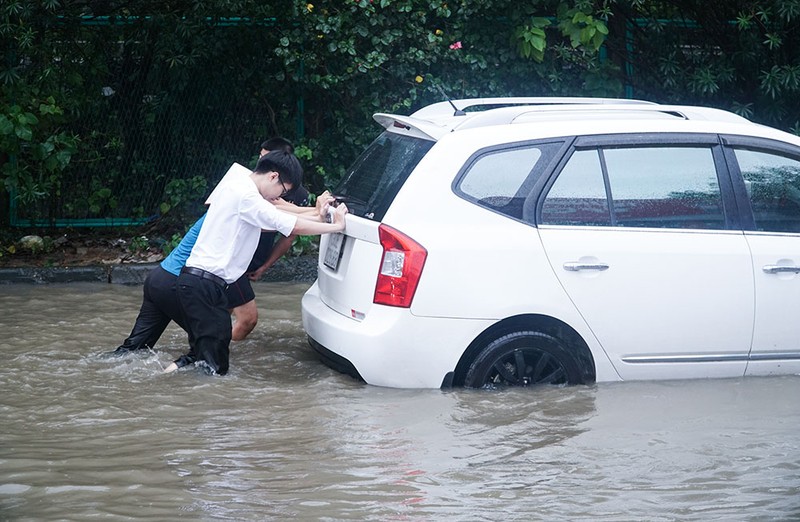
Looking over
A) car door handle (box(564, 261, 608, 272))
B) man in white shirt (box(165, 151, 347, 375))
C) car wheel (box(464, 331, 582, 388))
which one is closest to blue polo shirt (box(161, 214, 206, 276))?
man in white shirt (box(165, 151, 347, 375))

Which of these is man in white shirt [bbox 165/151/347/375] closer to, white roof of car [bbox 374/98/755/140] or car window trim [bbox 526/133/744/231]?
white roof of car [bbox 374/98/755/140]

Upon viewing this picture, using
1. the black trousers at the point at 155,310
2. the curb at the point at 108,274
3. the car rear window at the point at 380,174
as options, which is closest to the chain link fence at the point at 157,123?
the curb at the point at 108,274

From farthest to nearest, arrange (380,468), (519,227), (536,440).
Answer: (519,227), (536,440), (380,468)

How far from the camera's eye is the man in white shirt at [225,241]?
6.67m

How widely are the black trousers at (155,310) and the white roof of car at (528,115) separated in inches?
65.3

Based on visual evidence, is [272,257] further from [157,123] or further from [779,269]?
[157,123]

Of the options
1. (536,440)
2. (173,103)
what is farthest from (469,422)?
(173,103)

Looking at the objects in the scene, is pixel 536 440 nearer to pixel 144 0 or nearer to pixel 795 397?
pixel 795 397

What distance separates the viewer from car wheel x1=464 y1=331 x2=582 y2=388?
20.3 feet

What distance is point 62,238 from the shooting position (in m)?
11.2

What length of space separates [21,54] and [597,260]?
22.2 feet

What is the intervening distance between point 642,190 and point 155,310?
3044 mm

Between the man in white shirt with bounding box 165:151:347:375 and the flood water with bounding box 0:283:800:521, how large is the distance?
29cm

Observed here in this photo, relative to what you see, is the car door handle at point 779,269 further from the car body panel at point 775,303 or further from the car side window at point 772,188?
the car side window at point 772,188
